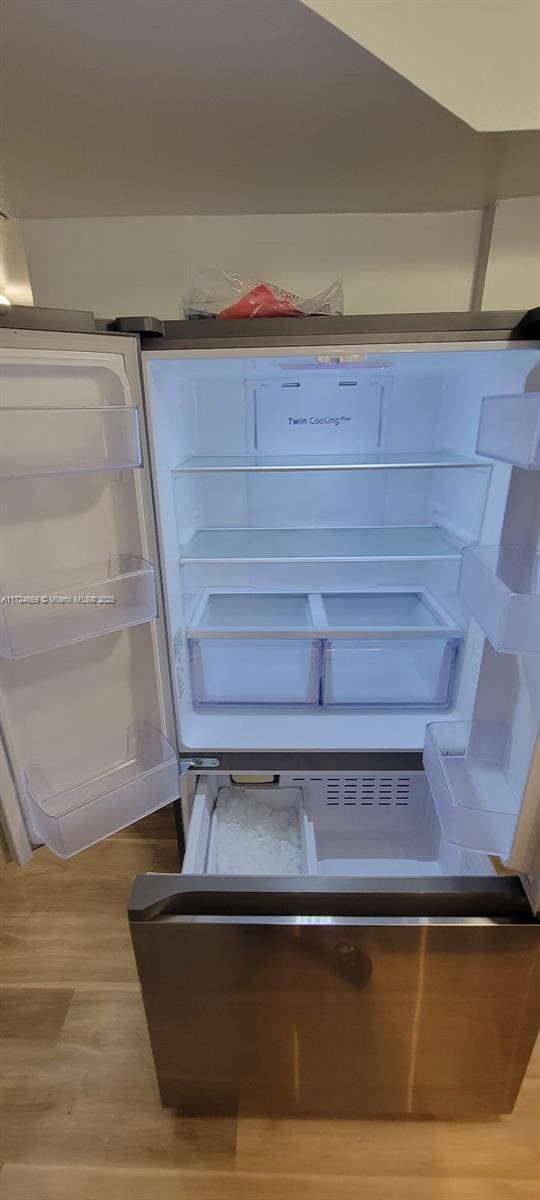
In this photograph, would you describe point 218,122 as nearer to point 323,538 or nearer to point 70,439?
point 70,439

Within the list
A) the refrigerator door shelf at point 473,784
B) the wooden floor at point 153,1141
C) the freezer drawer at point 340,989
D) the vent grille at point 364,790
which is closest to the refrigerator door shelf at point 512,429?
the refrigerator door shelf at point 473,784

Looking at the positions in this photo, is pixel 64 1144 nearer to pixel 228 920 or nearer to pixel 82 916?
pixel 82 916

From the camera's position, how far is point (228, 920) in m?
0.84

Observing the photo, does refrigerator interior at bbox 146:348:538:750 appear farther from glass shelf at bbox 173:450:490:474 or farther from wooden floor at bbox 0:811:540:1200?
wooden floor at bbox 0:811:540:1200

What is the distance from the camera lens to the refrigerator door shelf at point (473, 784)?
98 cm

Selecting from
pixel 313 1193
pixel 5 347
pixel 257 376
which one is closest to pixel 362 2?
pixel 5 347

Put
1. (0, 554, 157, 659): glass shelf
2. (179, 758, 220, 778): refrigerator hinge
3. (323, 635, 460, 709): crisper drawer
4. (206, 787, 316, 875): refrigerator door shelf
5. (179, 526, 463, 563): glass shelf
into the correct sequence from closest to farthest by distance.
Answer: (0, 554, 157, 659): glass shelf, (206, 787, 316, 875): refrigerator door shelf, (179, 758, 220, 778): refrigerator hinge, (323, 635, 460, 709): crisper drawer, (179, 526, 463, 563): glass shelf

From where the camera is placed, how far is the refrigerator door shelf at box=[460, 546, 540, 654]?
0.91 meters

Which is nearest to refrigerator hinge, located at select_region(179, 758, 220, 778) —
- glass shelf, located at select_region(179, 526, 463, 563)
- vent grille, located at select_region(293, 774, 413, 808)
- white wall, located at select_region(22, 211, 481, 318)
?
vent grille, located at select_region(293, 774, 413, 808)

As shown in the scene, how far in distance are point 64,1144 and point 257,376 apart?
1766 millimetres

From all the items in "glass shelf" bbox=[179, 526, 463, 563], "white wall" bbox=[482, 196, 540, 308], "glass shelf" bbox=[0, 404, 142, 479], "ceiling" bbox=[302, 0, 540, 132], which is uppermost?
"ceiling" bbox=[302, 0, 540, 132]

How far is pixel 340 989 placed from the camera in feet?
2.94

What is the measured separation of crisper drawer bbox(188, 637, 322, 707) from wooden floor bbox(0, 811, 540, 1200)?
2.47ft

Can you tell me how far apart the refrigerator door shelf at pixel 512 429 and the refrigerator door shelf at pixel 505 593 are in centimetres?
20
